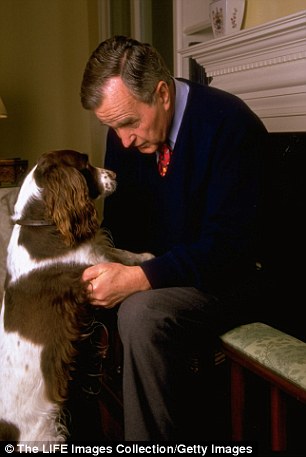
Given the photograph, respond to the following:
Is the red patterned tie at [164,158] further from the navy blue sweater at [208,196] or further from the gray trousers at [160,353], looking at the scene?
the gray trousers at [160,353]

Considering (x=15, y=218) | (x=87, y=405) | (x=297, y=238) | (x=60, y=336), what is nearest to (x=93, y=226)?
(x=15, y=218)

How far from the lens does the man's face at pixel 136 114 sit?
163cm

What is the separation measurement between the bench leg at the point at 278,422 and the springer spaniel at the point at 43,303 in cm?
59

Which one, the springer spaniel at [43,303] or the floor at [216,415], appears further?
the floor at [216,415]

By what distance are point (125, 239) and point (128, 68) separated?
2.25ft

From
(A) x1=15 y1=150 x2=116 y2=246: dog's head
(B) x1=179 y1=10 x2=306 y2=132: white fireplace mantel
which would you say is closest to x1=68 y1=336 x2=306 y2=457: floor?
(A) x1=15 y1=150 x2=116 y2=246: dog's head

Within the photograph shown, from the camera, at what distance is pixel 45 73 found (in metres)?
4.27

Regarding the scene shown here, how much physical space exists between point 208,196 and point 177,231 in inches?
7.2

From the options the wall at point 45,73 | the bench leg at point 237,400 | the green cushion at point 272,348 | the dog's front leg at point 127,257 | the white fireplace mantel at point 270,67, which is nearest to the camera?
the green cushion at point 272,348

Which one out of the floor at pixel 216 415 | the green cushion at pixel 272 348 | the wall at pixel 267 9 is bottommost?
the floor at pixel 216 415

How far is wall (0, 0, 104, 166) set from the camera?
4137mm

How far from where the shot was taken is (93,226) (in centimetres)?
168

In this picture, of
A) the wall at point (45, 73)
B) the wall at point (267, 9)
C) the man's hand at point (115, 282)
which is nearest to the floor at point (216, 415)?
the man's hand at point (115, 282)

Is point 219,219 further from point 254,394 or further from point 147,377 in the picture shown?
point 254,394
